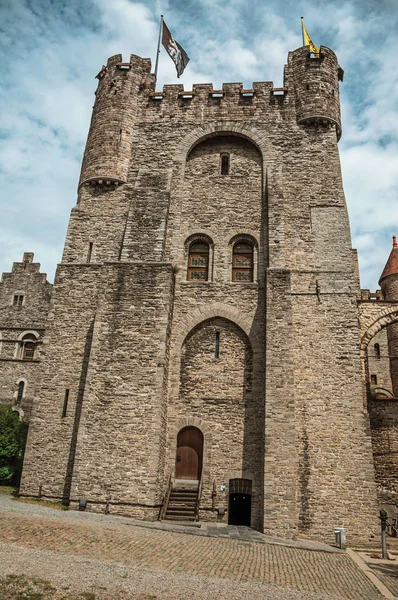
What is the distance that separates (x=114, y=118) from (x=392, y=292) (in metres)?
18.1

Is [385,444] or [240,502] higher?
[385,444]

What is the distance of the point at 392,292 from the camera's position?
89.4 feet

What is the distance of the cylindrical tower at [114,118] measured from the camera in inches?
739

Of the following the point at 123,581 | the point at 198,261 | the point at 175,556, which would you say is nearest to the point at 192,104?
the point at 198,261

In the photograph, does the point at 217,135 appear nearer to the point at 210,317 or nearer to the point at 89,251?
the point at 89,251

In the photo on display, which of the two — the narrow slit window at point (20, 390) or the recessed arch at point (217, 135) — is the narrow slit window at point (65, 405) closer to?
the narrow slit window at point (20, 390)

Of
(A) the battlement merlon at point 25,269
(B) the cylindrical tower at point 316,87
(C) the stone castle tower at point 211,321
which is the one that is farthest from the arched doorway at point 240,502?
(A) the battlement merlon at point 25,269

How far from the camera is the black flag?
21641mm

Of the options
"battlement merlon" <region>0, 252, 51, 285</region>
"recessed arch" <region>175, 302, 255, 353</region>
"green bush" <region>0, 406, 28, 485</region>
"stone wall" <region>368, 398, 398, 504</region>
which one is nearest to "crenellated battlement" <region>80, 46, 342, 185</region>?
"recessed arch" <region>175, 302, 255, 353</region>

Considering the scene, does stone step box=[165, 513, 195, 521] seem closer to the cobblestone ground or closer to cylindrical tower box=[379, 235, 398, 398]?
the cobblestone ground

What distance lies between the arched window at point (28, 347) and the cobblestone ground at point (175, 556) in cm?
1203

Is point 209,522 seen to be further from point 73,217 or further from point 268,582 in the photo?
point 73,217

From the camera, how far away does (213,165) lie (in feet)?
62.8

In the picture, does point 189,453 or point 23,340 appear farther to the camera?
point 23,340
